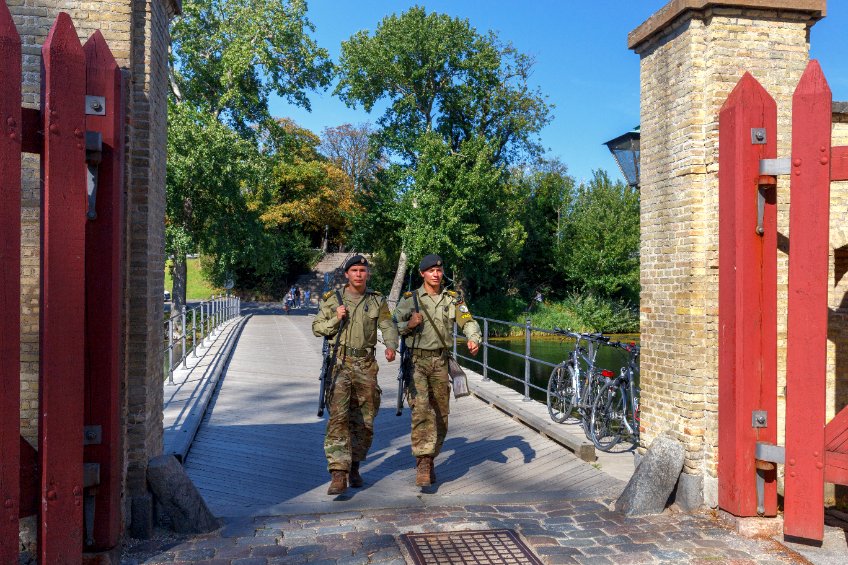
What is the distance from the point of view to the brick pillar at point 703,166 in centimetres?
514

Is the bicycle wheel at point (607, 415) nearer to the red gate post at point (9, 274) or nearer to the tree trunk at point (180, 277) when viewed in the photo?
the red gate post at point (9, 274)

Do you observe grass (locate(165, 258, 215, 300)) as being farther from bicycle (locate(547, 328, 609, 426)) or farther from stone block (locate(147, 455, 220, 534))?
stone block (locate(147, 455, 220, 534))

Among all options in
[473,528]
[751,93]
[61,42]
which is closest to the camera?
[61,42]

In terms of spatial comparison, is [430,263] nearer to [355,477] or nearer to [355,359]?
[355,359]

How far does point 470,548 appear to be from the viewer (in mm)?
4438

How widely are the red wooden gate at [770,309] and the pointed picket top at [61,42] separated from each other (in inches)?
149

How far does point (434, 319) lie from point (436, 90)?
32.9 metres

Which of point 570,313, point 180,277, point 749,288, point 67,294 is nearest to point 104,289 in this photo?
point 67,294

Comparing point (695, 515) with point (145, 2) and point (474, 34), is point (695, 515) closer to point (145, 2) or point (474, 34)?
point (145, 2)

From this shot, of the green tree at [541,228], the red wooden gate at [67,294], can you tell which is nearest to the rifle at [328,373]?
the red wooden gate at [67,294]

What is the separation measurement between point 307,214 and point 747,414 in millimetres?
46782

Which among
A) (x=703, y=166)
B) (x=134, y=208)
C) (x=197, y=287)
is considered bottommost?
(x=197, y=287)

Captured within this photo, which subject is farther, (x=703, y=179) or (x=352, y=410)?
(x=352, y=410)

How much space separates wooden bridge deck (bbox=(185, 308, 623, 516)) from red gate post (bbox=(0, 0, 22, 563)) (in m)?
1.97
